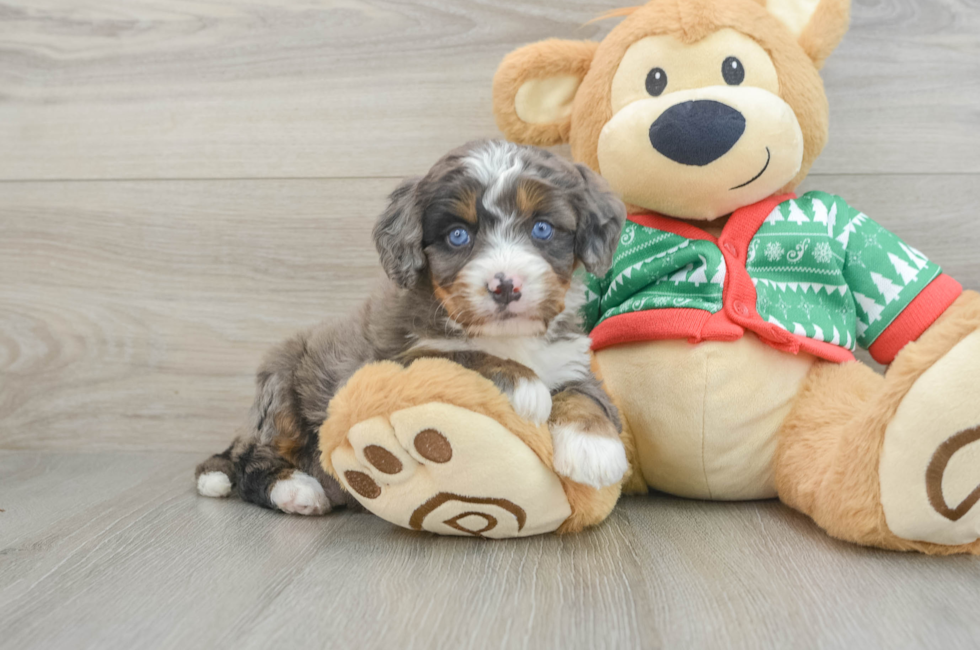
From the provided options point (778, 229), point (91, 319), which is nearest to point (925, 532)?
point (778, 229)

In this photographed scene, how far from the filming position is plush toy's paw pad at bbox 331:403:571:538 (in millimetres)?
1348

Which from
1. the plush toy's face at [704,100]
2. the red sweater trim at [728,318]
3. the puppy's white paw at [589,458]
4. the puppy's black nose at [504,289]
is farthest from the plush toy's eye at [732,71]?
the puppy's white paw at [589,458]

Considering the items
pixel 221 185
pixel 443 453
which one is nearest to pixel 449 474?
pixel 443 453

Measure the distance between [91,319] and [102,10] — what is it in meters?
0.98

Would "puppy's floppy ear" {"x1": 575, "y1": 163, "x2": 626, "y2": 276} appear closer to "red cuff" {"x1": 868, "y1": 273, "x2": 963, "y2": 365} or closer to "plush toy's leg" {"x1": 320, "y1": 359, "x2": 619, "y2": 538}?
"plush toy's leg" {"x1": 320, "y1": 359, "x2": 619, "y2": 538}

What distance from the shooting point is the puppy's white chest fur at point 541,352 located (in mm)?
1522

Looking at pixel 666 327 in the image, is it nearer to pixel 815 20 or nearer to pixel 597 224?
pixel 597 224

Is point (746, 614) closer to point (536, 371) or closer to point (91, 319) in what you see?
point (536, 371)

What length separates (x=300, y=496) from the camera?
174 centimetres

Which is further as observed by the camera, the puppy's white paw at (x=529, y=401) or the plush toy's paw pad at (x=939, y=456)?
the puppy's white paw at (x=529, y=401)

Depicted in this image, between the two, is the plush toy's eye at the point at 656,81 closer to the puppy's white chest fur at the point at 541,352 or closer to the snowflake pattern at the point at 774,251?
the snowflake pattern at the point at 774,251

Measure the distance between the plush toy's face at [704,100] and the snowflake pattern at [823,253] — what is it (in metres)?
0.17

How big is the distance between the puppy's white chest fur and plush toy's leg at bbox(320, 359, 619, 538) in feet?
0.37

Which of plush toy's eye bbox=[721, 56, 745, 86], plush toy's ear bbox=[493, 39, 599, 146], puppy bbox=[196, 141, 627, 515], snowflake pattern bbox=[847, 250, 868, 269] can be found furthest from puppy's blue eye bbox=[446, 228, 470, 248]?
snowflake pattern bbox=[847, 250, 868, 269]
